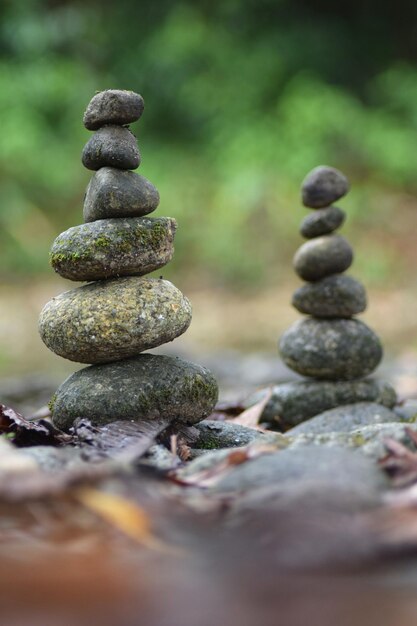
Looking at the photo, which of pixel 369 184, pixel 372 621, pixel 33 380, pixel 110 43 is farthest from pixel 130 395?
pixel 110 43

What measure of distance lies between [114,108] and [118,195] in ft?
1.45

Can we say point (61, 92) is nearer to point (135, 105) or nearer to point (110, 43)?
point (110, 43)

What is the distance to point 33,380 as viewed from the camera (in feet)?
26.1

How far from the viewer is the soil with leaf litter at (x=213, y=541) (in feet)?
5.65

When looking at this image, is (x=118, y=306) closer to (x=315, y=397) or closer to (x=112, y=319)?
(x=112, y=319)

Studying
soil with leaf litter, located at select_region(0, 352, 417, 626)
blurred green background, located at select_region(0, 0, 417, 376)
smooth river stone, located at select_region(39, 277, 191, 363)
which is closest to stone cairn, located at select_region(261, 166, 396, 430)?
smooth river stone, located at select_region(39, 277, 191, 363)

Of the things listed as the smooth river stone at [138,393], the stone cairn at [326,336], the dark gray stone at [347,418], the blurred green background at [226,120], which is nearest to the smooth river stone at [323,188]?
the stone cairn at [326,336]

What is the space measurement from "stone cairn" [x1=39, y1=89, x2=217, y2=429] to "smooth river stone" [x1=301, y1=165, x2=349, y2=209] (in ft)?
5.41

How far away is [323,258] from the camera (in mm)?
4969

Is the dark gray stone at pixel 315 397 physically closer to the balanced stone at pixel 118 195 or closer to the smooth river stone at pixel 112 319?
the smooth river stone at pixel 112 319

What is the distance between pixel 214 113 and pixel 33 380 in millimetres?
11938

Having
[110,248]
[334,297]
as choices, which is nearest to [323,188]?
[334,297]

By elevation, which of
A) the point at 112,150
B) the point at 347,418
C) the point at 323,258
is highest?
the point at 112,150

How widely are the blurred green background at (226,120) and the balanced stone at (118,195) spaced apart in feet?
35.6
